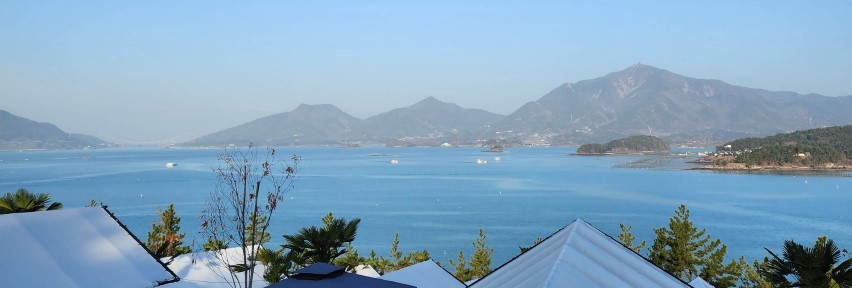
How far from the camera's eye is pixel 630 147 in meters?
174

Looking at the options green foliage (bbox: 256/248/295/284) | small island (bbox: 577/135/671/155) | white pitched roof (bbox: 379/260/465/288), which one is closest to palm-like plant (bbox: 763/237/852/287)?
white pitched roof (bbox: 379/260/465/288)

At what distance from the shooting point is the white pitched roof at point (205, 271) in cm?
1179

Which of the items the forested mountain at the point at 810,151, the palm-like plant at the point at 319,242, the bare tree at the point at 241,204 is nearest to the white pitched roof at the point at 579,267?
Answer: the bare tree at the point at 241,204

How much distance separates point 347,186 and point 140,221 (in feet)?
109

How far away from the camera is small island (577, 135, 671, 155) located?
558ft

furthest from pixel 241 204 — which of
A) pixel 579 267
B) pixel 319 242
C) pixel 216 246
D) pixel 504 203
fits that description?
pixel 504 203

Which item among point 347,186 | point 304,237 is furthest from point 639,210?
point 304,237

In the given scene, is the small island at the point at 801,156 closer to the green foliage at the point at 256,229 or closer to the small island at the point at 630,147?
the small island at the point at 630,147

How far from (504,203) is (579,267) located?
59274mm

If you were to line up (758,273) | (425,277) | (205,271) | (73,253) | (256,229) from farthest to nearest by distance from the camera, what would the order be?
(256,229) < (758,273) < (205,271) < (425,277) < (73,253)

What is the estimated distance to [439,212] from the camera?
56.9m

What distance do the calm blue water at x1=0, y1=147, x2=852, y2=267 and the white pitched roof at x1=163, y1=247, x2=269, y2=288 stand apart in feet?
82.8

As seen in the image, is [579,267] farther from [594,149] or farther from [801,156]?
[594,149]

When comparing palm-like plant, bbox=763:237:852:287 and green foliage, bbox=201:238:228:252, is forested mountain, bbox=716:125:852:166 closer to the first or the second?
palm-like plant, bbox=763:237:852:287
